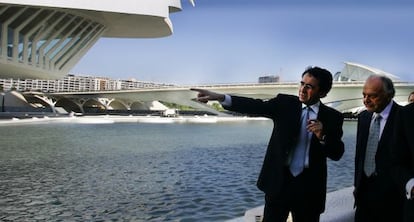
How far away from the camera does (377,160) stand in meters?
2.69

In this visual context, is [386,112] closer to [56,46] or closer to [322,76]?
[322,76]

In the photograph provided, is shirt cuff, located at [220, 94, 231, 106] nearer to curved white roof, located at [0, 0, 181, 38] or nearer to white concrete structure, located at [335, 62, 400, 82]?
curved white roof, located at [0, 0, 181, 38]

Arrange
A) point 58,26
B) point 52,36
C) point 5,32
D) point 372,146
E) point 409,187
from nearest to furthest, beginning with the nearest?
point 409,187 < point 372,146 < point 5,32 < point 52,36 < point 58,26

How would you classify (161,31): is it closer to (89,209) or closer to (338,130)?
(89,209)

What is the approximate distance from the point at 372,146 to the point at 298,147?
1.60ft

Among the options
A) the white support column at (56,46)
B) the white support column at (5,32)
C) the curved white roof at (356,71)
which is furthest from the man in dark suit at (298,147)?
the curved white roof at (356,71)

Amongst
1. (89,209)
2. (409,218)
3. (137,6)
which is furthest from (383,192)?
(137,6)

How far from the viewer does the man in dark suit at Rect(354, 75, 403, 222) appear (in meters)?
2.66

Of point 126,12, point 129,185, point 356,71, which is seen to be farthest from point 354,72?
point 129,185

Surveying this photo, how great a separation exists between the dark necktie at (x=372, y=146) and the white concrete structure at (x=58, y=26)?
94.5ft

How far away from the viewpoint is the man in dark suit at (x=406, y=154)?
2.17 metres

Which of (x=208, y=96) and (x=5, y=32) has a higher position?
(x=5, y=32)

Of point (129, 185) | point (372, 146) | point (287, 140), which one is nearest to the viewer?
point (287, 140)

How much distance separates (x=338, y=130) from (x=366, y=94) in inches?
11.8
